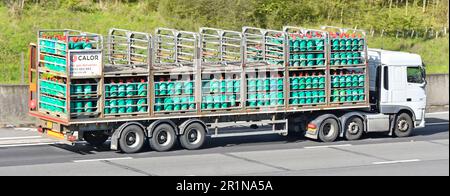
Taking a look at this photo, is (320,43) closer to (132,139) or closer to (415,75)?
(415,75)

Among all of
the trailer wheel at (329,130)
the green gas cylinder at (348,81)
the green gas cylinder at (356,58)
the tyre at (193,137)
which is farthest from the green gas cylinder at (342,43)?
the tyre at (193,137)

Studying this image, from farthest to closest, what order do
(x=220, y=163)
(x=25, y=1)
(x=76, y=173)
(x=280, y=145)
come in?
(x=25, y=1)
(x=280, y=145)
(x=220, y=163)
(x=76, y=173)

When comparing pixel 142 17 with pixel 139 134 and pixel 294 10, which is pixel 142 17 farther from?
pixel 139 134

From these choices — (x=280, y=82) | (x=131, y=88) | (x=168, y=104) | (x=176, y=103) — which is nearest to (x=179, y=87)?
(x=176, y=103)

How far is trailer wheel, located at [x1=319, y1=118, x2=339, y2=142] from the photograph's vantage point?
91.9 ft

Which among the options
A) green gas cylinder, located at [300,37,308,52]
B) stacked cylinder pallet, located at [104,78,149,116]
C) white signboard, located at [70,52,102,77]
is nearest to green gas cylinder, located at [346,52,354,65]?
green gas cylinder, located at [300,37,308,52]

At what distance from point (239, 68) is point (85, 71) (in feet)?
14.4

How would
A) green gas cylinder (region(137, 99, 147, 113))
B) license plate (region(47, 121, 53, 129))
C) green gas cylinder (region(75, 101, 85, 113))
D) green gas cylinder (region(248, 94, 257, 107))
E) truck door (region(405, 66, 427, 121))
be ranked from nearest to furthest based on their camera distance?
green gas cylinder (region(75, 101, 85, 113)), license plate (region(47, 121, 53, 129)), green gas cylinder (region(137, 99, 147, 113)), green gas cylinder (region(248, 94, 257, 107)), truck door (region(405, 66, 427, 121))

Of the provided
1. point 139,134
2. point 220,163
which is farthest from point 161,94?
point 220,163

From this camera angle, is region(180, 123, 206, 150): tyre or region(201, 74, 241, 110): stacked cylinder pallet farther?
region(201, 74, 241, 110): stacked cylinder pallet

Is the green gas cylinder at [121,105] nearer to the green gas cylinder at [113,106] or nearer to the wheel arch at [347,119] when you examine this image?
the green gas cylinder at [113,106]

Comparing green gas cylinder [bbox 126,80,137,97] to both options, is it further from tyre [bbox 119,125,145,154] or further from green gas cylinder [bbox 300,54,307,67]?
green gas cylinder [bbox 300,54,307,67]

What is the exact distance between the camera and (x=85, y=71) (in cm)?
2428

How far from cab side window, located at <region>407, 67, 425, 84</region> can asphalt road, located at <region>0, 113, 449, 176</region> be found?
1.68 m
